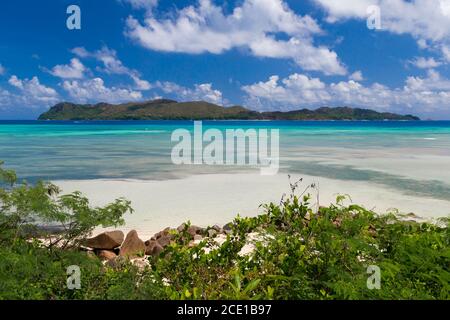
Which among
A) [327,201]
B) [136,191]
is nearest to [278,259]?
[327,201]

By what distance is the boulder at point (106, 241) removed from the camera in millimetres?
6496

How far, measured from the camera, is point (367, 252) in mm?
4078

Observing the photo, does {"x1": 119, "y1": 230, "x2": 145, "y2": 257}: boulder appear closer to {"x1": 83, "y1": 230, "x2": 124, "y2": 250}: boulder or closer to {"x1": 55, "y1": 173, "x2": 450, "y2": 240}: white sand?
{"x1": 83, "y1": 230, "x2": 124, "y2": 250}: boulder

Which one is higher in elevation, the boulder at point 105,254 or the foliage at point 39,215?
the foliage at point 39,215

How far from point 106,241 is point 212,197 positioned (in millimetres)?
4933

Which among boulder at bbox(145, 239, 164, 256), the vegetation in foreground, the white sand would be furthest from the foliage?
the white sand

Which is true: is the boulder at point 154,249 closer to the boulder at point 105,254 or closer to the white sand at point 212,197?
the boulder at point 105,254

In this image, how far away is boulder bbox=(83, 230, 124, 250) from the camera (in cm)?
650

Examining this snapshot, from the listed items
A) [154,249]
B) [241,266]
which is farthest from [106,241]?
[241,266]

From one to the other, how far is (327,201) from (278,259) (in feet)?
22.4

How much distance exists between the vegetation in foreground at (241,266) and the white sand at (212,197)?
3.37 m

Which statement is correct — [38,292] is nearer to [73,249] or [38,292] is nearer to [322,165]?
[73,249]

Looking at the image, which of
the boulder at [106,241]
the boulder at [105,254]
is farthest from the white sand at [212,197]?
the boulder at [105,254]
